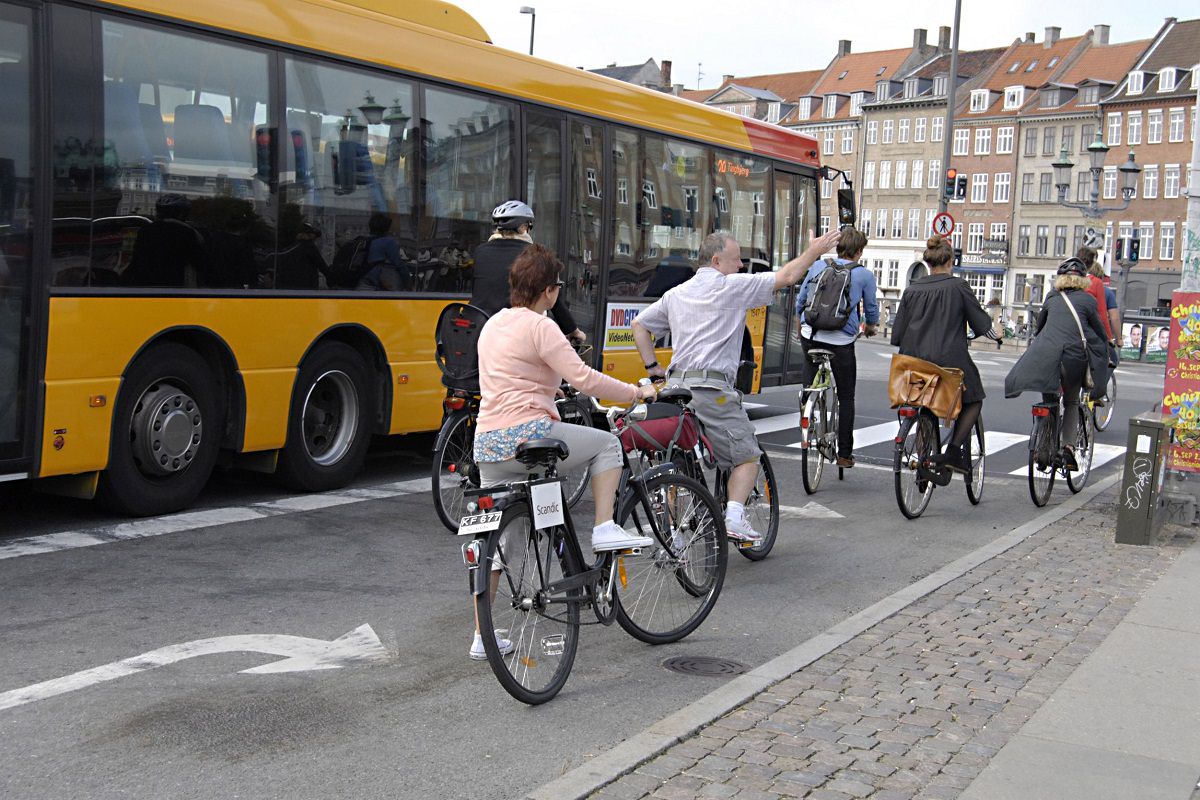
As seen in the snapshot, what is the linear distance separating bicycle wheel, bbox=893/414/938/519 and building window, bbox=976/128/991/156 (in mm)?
89041

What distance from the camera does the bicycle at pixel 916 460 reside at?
34.4 ft

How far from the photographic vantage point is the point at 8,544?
817cm

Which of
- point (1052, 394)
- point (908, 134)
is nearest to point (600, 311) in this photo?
point (1052, 394)

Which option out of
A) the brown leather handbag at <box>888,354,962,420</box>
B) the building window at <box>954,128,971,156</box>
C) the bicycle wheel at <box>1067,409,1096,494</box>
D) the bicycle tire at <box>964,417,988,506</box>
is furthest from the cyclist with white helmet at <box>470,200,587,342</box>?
the building window at <box>954,128,971,156</box>

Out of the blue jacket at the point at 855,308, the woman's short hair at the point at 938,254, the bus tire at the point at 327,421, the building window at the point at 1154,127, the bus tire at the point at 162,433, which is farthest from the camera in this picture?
the building window at the point at 1154,127

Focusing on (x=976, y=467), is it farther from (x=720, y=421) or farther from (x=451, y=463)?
(x=451, y=463)

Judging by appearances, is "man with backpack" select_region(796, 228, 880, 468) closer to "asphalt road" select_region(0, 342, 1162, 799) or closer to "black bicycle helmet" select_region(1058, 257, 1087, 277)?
"asphalt road" select_region(0, 342, 1162, 799)

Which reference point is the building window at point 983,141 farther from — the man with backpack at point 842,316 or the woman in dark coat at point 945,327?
the woman in dark coat at point 945,327

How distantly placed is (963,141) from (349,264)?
303ft

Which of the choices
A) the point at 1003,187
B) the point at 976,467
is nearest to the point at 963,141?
the point at 1003,187

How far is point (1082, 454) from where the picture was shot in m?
12.6

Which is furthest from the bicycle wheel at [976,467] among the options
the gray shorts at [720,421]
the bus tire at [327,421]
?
the bus tire at [327,421]

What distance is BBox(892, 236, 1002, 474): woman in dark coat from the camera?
10734 millimetres

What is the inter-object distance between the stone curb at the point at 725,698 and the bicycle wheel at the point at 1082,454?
357 centimetres
